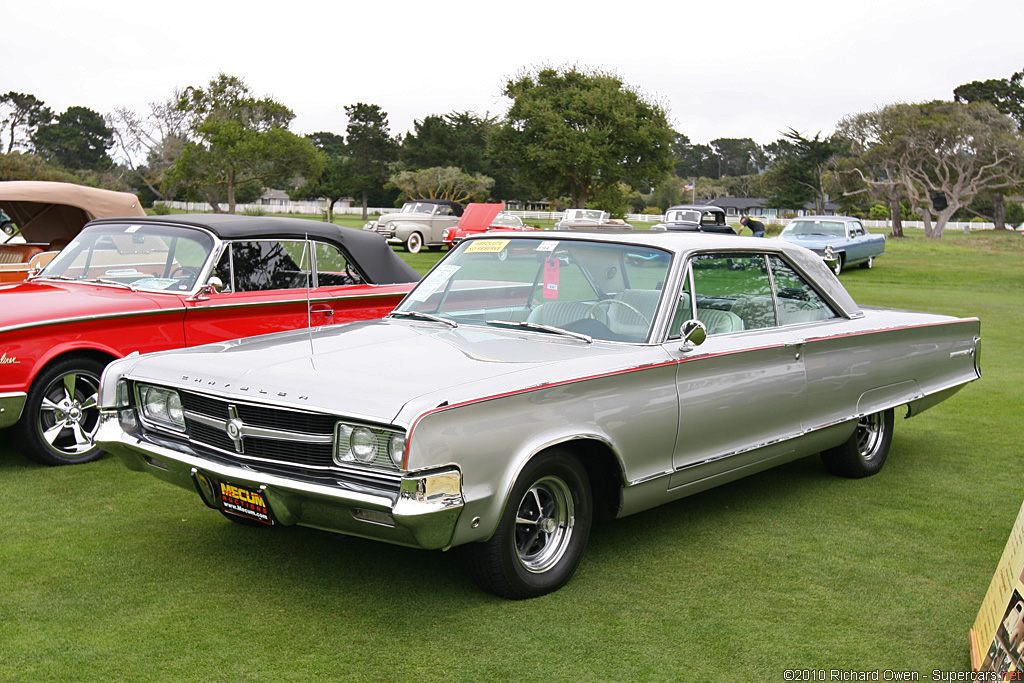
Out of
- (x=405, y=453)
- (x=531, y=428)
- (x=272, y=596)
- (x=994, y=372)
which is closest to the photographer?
(x=405, y=453)

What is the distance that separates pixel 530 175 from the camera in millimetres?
57750

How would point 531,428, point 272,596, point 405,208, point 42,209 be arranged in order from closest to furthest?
point 531,428
point 272,596
point 42,209
point 405,208

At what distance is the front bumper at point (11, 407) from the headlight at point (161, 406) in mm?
1753

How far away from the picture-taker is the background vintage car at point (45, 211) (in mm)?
11328

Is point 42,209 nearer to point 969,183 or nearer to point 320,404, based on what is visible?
point 320,404

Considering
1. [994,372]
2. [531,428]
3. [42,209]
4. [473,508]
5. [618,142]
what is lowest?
[994,372]

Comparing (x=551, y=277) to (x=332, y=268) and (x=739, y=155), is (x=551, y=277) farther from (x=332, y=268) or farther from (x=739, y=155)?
(x=739, y=155)

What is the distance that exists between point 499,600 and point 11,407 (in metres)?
3.39

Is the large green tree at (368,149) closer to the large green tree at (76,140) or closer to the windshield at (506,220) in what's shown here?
the large green tree at (76,140)

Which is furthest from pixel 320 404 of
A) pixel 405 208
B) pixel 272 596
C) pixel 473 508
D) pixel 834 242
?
pixel 405 208

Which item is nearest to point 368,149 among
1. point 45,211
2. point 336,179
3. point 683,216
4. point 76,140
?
point 336,179

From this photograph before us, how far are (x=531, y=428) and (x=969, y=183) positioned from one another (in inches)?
2360

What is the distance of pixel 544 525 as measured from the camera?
402 cm

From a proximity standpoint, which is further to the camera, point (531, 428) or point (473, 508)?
point (531, 428)
